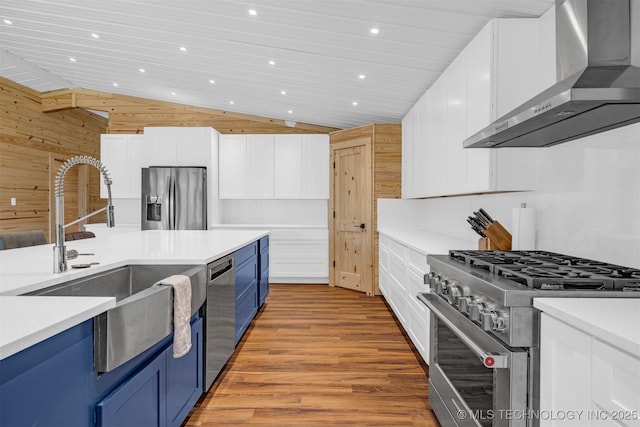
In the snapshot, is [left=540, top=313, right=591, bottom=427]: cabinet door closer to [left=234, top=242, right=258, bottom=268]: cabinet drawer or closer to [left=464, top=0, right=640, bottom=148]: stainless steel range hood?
[left=464, top=0, right=640, bottom=148]: stainless steel range hood

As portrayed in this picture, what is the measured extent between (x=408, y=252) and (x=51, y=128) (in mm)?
7171

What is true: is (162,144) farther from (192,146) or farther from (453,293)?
(453,293)

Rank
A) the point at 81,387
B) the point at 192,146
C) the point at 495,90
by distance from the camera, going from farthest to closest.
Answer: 1. the point at 192,146
2. the point at 495,90
3. the point at 81,387

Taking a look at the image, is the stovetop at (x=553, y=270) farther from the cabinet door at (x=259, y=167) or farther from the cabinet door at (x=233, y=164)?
the cabinet door at (x=233, y=164)

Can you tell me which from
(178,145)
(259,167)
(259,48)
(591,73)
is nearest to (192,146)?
(178,145)

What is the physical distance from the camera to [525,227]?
7.64 ft

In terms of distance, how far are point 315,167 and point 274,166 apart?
673mm

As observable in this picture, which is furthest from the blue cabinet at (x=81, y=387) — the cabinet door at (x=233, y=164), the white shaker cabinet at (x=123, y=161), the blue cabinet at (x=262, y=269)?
the white shaker cabinet at (x=123, y=161)

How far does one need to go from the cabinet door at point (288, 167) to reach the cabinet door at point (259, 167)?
0.10m

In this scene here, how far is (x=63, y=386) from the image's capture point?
1058 mm

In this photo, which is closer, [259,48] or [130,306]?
[130,306]

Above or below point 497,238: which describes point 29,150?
above

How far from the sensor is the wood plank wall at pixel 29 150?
5.98 metres

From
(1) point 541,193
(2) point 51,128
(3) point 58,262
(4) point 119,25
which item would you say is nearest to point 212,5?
(4) point 119,25
